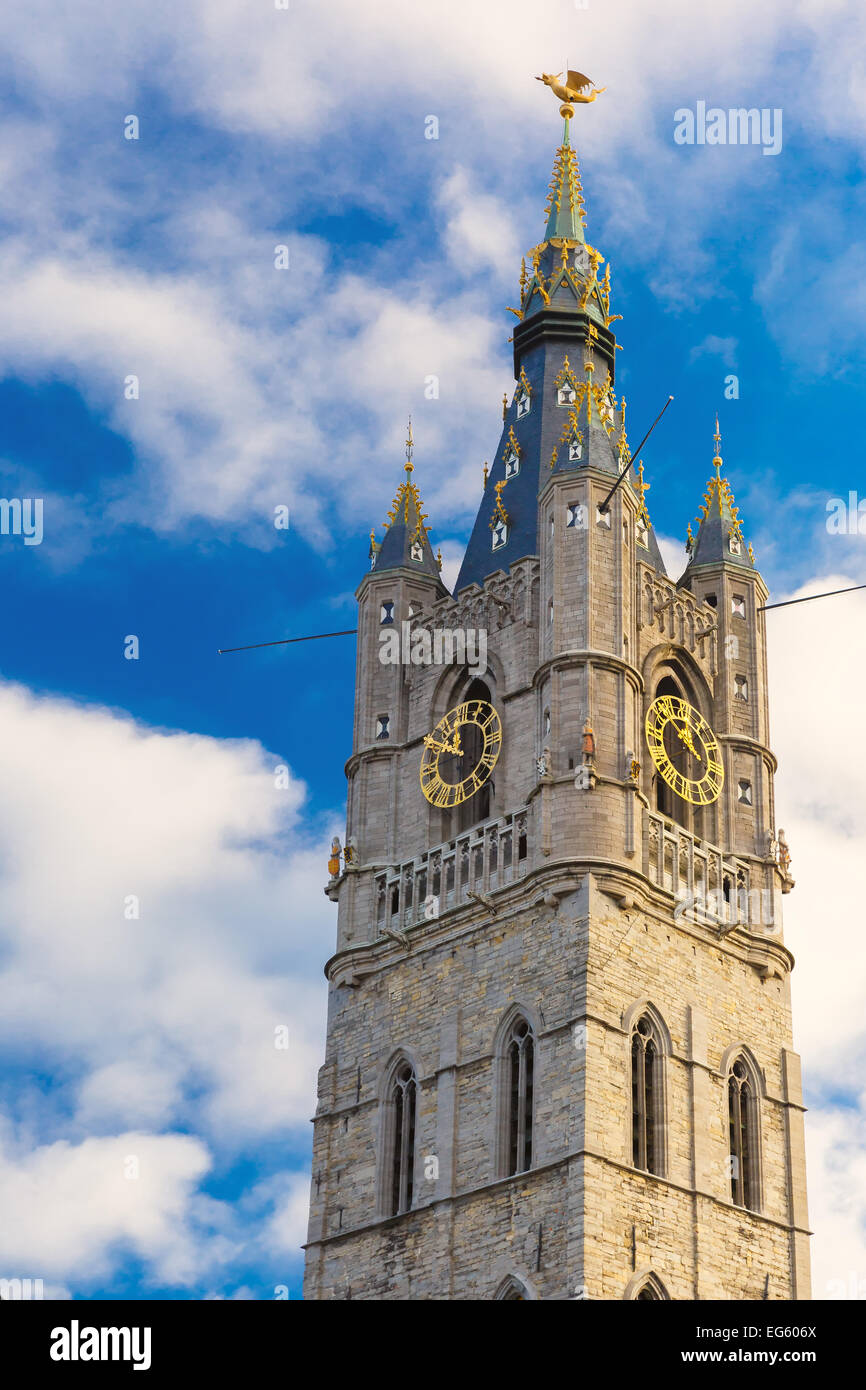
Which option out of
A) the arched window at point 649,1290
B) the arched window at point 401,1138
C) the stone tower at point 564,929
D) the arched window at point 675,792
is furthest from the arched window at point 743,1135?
the arched window at point 401,1138

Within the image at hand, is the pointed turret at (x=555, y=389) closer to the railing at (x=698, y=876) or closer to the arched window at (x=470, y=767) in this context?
the arched window at (x=470, y=767)

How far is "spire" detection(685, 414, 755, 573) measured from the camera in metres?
62.4

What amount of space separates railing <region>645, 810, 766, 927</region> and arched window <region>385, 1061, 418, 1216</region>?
7.28m

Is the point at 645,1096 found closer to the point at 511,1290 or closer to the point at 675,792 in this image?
the point at 511,1290

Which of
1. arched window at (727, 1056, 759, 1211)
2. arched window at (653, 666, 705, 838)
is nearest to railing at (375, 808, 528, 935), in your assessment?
arched window at (653, 666, 705, 838)

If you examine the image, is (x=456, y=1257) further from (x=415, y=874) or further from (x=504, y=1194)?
(x=415, y=874)

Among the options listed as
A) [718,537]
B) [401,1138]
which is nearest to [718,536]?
[718,537]

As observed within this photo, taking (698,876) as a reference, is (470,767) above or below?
above

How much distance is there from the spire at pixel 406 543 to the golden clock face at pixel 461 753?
524cm

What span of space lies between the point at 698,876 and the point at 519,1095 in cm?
760

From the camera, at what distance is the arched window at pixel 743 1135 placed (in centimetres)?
5222

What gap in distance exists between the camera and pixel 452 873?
55.3 metres
